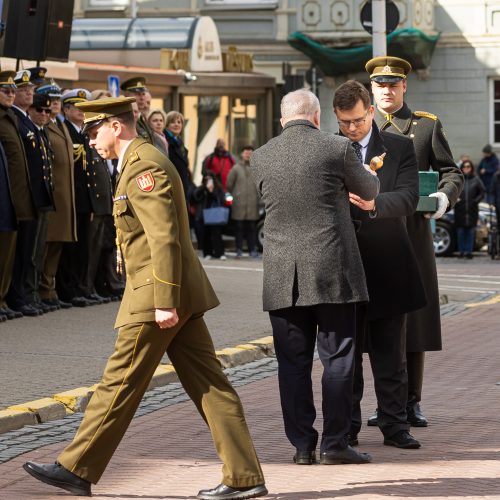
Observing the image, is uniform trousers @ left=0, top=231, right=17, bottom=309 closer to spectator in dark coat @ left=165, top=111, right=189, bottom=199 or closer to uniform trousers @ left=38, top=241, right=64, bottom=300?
uniform trousers @ left=38, top=241, right=64, bottom=300

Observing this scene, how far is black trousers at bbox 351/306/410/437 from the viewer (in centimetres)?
867

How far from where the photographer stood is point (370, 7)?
71.6 ft

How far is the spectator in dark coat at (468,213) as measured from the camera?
1029 inches

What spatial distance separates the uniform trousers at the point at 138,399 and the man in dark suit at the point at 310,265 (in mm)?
835

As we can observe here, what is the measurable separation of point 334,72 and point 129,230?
30678 mm

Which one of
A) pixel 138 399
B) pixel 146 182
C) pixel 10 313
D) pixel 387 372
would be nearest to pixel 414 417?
pixel 387 372

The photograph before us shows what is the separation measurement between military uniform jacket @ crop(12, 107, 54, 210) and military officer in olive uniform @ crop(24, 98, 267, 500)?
727cm

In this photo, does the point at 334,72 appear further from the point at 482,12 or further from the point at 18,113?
the point at 18,113


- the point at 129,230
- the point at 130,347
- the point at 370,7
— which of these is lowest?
the point at 130,347

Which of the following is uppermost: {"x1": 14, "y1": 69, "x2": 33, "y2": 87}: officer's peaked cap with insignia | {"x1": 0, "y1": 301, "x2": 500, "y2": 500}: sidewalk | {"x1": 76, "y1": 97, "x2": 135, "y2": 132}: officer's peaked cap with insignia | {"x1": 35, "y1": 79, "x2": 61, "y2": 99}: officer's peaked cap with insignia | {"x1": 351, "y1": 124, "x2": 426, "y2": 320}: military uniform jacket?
{"x1": 14, "y1": 69, "x2": 33, "y2": 87}: officer's peaked cap with insignia

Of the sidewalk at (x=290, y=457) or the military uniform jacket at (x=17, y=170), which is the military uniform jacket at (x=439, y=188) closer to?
the sidewalk at (x=290, y=457)

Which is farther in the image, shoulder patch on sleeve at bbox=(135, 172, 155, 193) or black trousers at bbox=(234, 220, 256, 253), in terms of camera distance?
black trousers at bbox=(234, 220, 256, 253)

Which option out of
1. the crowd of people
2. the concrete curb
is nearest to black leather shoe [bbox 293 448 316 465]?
the concrete curb

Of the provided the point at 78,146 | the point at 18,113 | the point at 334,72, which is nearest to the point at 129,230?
the point at 18,113
